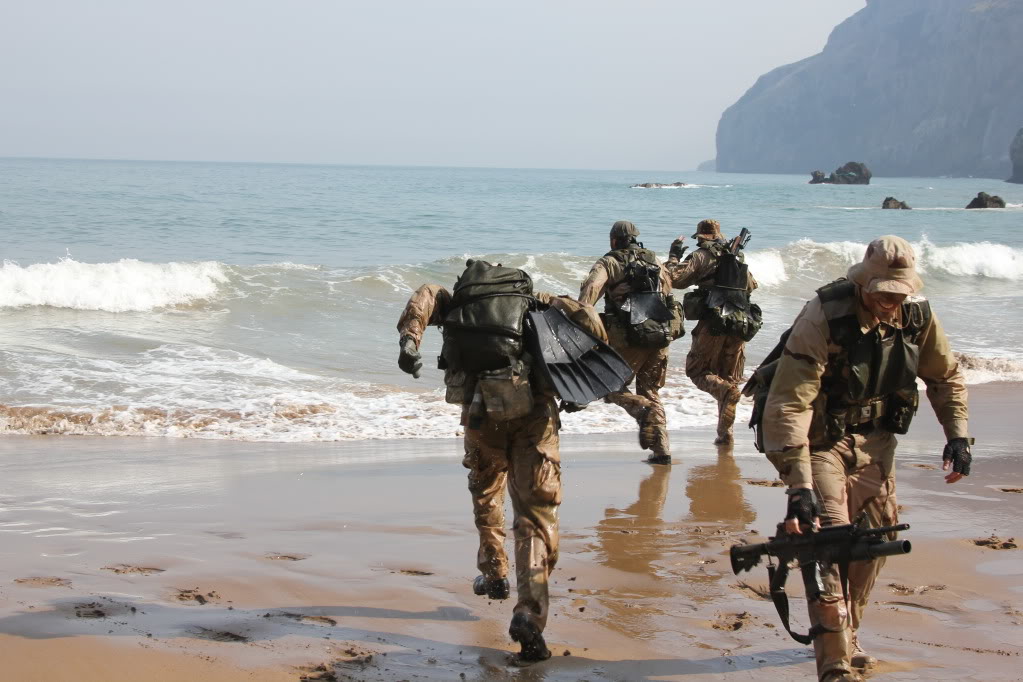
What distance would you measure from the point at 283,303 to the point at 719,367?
378 inches

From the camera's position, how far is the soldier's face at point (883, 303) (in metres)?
3.82

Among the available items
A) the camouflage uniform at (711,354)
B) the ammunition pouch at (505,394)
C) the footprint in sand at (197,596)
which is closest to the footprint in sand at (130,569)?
the footprint in sand at (197,596)

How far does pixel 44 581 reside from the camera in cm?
503

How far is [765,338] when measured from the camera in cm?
1495

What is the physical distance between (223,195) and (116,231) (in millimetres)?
21155

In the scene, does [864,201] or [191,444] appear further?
[864,201]

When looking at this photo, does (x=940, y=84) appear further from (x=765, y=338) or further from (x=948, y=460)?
(x=948, y=460)

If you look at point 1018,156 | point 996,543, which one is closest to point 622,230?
point 996,543

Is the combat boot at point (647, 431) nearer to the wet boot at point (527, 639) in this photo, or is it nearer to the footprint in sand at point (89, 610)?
the wet boot at point (527, 639)

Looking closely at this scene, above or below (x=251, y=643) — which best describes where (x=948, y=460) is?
above

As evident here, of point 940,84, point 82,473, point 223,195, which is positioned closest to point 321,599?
point 82,473

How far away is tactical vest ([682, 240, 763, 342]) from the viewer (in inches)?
345

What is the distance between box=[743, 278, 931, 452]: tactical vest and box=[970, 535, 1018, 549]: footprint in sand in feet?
6.87

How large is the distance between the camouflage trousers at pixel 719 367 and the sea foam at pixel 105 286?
1036 centimetres
